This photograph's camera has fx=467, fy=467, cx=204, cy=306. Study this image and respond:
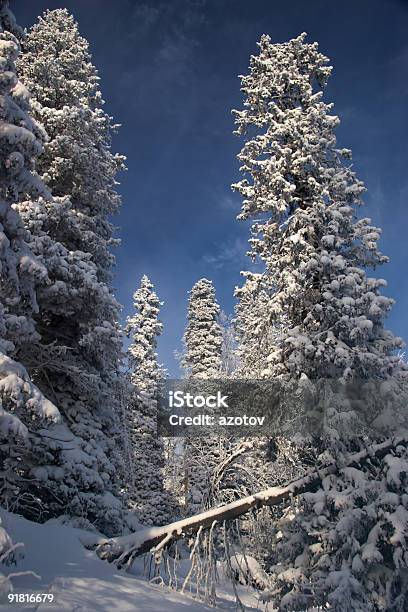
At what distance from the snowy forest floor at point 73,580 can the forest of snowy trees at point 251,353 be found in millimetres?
531

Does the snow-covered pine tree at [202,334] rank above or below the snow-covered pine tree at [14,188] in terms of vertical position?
above

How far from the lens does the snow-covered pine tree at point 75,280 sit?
1116cm

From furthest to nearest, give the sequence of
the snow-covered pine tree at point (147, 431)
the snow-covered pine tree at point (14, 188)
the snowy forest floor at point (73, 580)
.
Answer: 1. the snow-covered pine tree at point (147, 431)
2. the snow-covered pine tree at point (14, 188)
3. the snowy forest floor at point (73, 580)

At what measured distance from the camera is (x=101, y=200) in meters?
14.9

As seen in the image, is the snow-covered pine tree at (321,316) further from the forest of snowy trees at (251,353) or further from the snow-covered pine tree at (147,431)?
the snow-covered pine tree at (147,431)

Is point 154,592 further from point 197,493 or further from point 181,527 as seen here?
point 197,493

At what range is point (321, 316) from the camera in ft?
35.3

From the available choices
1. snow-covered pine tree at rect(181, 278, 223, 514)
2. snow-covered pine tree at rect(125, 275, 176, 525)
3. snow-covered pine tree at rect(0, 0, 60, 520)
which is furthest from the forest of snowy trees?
snow-covered pine tree at rect(181, 278, 223, 514)

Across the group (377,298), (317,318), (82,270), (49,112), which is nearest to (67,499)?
(82,270)

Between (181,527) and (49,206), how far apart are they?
341 inches

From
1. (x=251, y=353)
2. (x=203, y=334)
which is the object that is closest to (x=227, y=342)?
(x=203, y=334)

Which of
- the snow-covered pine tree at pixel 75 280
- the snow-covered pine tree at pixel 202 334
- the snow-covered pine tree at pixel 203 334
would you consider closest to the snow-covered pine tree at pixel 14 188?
the snow-covered pine tree at pixel 75 280

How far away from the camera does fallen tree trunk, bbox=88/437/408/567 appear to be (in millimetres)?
8609

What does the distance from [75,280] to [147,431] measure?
17.1 meters
